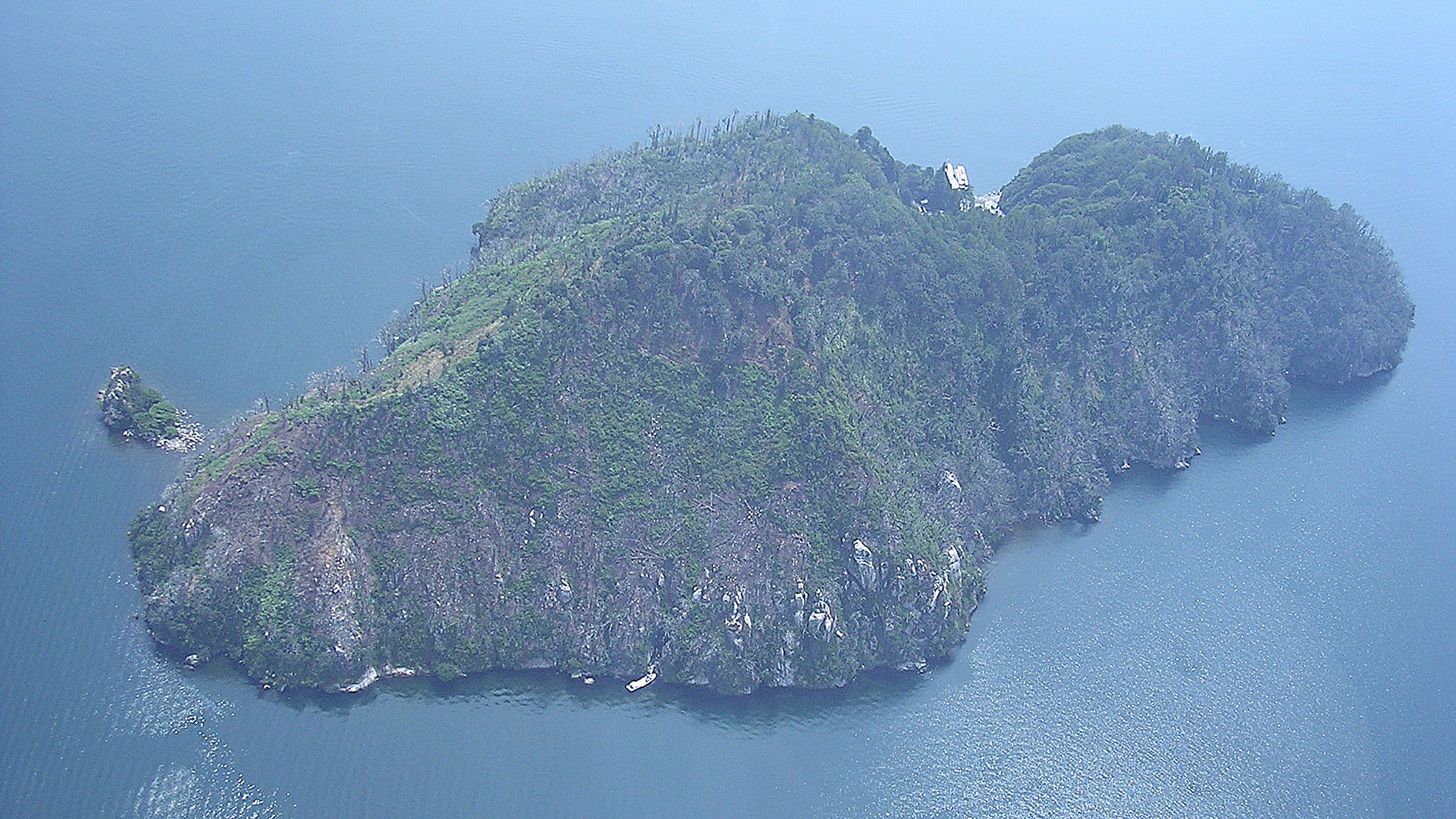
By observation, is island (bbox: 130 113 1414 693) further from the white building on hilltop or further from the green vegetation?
the white building on hilltop

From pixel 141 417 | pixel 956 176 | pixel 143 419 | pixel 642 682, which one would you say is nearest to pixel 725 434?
pixel 642 682

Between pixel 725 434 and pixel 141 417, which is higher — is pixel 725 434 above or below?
below

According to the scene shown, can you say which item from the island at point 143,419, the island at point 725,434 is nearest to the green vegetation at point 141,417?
the island at point 143,419

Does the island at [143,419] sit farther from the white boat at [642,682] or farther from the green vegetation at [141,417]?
the white boat at [642,682]

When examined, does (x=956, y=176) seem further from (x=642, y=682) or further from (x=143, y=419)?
(x=143, y=419)

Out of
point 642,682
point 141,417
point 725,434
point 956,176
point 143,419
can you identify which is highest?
point 956,176

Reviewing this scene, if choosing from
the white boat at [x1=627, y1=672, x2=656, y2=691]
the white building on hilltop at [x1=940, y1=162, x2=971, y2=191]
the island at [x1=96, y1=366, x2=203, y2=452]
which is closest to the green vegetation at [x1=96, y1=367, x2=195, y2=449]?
the island at [x1=96, y1=366, x2=203, y2=452]
